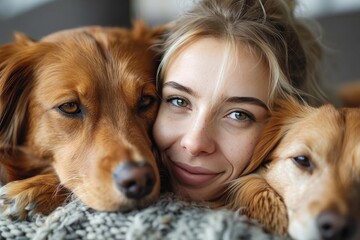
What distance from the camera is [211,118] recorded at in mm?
1888

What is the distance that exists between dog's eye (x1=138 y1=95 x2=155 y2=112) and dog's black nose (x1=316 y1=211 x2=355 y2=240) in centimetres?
93

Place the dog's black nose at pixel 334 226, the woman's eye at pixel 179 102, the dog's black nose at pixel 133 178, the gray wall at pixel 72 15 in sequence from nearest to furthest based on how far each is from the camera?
the dog's black nose at pixel 334 226 → the dog's black nose at pixel 133 178 → the woman's eye at pixel 179 102 → the gray wall at pixel 72 15

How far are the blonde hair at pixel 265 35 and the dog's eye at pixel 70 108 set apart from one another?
0.39 metres

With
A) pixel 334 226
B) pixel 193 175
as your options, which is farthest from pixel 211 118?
pixel 334 226

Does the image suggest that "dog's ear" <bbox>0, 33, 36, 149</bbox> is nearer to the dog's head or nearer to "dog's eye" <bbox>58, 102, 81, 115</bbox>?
"dog's eye" <bbox>58, 102, 81, 115</bbox>

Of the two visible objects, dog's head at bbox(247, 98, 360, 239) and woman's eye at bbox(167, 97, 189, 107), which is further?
woman's eye at bbox(167, 97, 189, 107)

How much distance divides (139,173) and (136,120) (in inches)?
15.9

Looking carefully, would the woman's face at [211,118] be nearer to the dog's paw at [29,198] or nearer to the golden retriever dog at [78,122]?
the golden retriever dog at [78,122]

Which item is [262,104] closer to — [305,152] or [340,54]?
[305,152]

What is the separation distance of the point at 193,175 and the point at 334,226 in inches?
26.5

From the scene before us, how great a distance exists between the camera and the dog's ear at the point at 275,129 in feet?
6.33

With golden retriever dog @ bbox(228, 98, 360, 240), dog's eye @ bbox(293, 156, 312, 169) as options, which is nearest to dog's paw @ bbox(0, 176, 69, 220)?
golden retriever dog @ bbox(228, 98, 360, 240)

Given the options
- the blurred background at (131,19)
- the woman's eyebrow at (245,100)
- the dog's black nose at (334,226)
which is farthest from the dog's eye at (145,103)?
the blurred background at (131,19)

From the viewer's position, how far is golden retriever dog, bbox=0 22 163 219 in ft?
5.51
